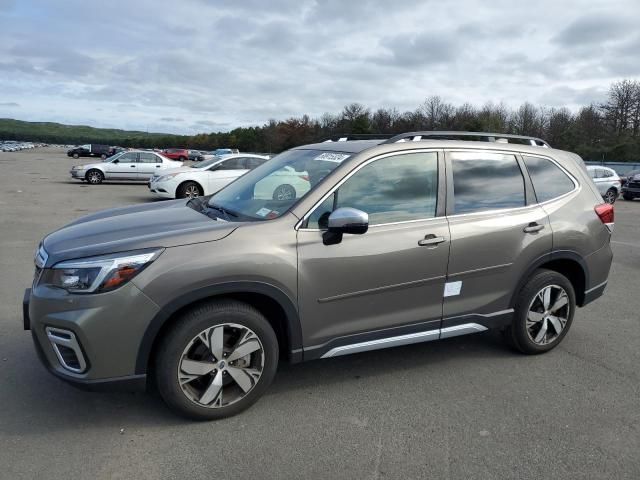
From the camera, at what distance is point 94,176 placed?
2312cm

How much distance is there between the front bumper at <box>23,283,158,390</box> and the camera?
2863 mm

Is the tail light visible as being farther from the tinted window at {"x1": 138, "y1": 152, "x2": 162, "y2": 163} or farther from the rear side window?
the tinted window at {"x1": 138, "y1": 152, "x2": 162, "y2": 163}

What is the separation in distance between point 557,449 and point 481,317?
1.20 m

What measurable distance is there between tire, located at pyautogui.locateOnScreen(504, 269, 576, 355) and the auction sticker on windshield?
1.84 m

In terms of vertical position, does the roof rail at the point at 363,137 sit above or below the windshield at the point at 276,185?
above

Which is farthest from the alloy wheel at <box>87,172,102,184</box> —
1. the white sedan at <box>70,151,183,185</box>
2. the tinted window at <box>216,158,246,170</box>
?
the tinted window at <box>216,158,246,170</box>

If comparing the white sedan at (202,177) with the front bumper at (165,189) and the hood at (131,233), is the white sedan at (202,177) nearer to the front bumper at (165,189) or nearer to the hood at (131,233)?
the front bumper at (165,189)

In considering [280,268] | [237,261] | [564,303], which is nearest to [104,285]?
[237,261]

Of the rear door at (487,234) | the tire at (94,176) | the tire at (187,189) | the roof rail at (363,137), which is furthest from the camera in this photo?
the tire at (94,176)

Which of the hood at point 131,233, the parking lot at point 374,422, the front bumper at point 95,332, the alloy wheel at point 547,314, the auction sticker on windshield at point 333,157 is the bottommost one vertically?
the parking lot at point 374,422

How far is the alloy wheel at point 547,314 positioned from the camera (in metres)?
4.27

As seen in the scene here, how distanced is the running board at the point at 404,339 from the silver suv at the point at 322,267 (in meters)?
0.01

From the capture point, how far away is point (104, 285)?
2885 mm

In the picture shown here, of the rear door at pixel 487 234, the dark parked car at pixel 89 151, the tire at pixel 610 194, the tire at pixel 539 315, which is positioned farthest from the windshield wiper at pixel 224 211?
the dark parked car at pixel 89 151
